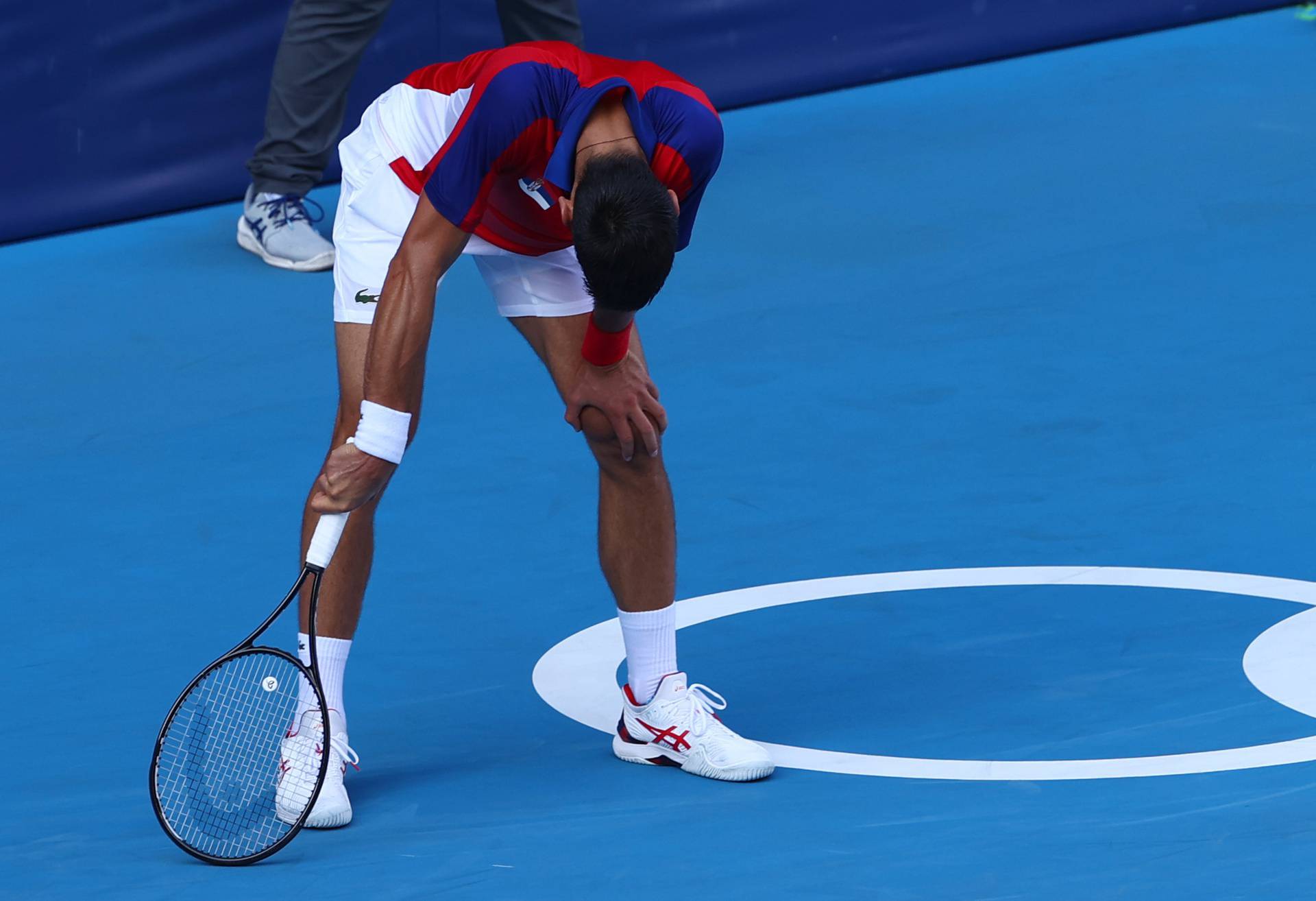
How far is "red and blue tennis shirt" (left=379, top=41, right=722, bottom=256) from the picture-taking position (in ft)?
12.2

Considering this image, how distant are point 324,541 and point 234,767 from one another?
47 cm

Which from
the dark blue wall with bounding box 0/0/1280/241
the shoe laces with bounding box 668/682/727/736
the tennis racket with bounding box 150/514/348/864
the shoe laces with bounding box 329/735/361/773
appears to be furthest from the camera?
the dark blue wall with bounding box 0/0/1280/241

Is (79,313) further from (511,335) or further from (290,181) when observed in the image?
(511,335)

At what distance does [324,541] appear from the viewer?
12.2 feet

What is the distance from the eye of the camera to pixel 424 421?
249 inches

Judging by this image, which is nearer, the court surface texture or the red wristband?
the court surface texture

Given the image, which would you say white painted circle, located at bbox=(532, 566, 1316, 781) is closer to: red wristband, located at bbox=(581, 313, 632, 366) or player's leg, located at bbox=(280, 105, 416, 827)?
player's leg, located at bbox=(280, 105, 416, 827)

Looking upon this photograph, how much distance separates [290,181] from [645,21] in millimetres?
2170

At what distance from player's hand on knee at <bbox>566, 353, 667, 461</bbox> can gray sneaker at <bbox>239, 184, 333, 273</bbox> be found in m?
4.09

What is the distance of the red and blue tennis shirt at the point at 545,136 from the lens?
12.2 feet

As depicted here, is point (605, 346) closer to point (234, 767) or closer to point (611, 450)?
point (611, 450)

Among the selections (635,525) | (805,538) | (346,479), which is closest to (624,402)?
(635,525)

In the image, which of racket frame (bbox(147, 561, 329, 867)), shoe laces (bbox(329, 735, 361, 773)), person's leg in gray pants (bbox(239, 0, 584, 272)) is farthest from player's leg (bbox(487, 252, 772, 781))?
person's leg in gray pants (bbox(239, 0, 584, 272))

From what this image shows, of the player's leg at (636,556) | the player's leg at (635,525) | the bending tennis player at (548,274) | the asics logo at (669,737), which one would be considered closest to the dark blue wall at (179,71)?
the bending tennis player at (548,274)
